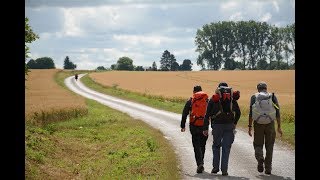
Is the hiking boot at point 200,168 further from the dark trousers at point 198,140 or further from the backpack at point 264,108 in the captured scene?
the backpack at point 264,108

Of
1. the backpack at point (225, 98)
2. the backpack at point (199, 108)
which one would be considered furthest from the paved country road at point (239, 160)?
the backpack at point (225, 98)

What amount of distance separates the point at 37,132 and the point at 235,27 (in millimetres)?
126972

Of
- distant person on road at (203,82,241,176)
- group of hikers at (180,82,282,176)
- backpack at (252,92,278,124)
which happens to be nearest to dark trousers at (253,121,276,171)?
group of hikers at (180,82,282,176)

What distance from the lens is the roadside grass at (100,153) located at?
12461 millimetres

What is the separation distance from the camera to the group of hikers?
10.6 m

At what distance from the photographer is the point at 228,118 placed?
10.8m

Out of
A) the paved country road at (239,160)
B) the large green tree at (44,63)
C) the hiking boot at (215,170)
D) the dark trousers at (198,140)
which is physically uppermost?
the large green tree at (44,63)

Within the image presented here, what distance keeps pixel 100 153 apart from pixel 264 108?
28.5ft

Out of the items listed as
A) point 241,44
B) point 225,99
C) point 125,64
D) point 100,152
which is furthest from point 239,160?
point 125,64

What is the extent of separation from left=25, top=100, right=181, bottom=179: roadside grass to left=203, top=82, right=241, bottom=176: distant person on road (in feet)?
4.12

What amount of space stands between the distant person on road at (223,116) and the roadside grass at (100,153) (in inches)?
49.4
